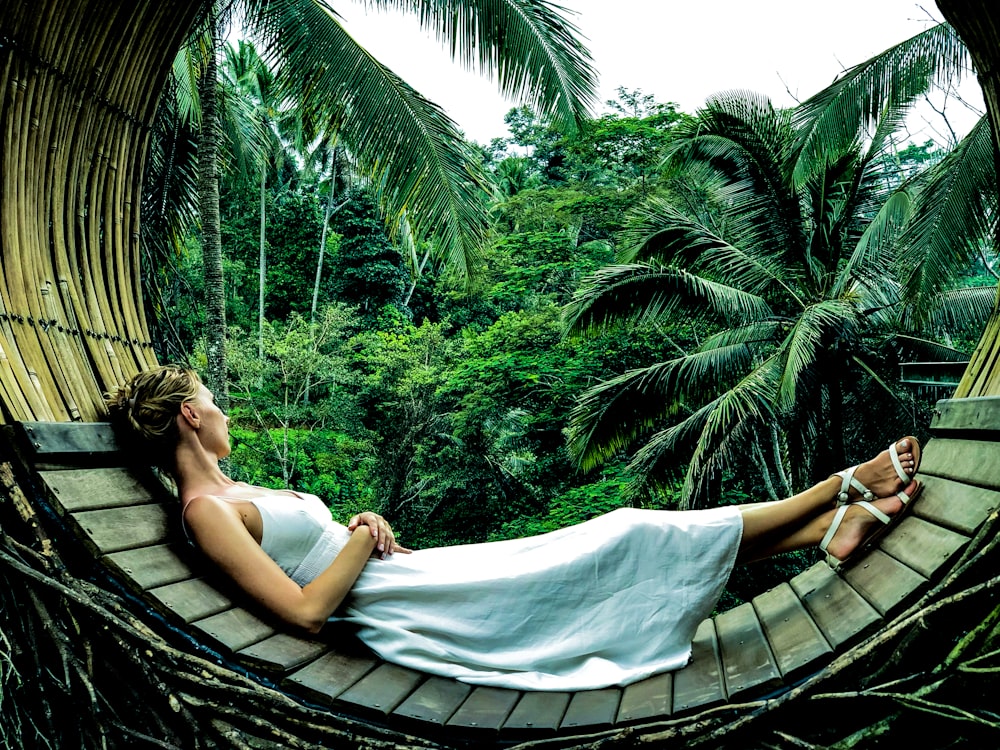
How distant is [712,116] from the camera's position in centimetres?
1074

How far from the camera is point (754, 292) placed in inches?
446

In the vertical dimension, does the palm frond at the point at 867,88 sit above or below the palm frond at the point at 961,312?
above

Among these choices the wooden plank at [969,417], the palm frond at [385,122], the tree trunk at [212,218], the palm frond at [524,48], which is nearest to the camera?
the wooden plank at [969,417]

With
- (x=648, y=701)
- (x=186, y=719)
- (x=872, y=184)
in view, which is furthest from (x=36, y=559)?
(x=872, y=184)

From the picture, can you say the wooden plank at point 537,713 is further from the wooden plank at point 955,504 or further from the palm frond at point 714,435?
the palm frond at point 714,435

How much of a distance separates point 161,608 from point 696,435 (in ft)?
32.0

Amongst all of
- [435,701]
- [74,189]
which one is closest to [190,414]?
[74,189]

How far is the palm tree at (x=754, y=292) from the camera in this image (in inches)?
408

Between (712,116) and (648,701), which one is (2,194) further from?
(712,116)

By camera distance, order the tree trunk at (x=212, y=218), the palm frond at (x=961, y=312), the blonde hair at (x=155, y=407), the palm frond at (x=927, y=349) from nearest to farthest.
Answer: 1. the blonde hair at (x=155, y=407)
2. the tree trunk at (x=212, y=218)
3. the palm frond at (x=927, y=349)
4. the palm frond at (x=961, y=312)

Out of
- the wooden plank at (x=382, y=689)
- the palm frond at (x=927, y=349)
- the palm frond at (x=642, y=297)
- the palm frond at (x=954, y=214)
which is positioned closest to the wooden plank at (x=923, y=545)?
the wooden plank at (x=382, y=689)

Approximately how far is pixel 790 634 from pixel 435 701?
2.90ft

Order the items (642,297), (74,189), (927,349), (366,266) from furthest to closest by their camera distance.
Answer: (366,266) → (927,349) → (642,297) → (74,189)

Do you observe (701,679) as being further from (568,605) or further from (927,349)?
(927,349)
